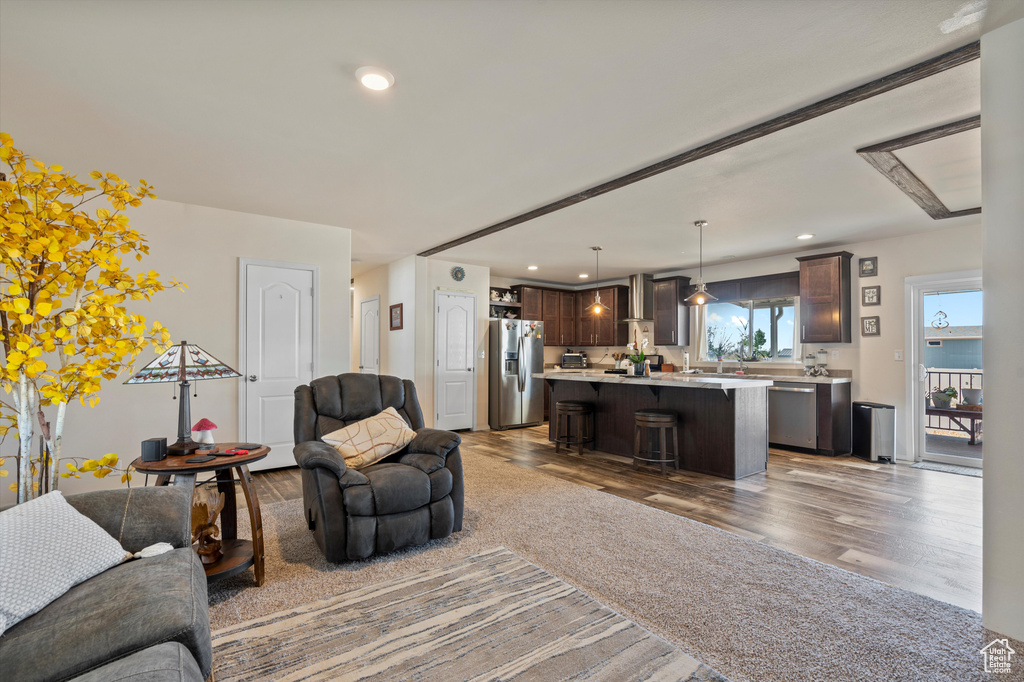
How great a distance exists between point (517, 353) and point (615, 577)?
5055 mm

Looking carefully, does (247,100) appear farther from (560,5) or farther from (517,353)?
(517,353)

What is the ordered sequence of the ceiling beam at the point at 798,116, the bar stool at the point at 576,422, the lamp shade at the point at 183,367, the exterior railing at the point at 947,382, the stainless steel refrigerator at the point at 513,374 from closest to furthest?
the ceiling beam at the point at 798,116 → the lamp shade at the point at 183,367 → the exterior railing at the point at 947,382 → the bar stool at the point at 576,422 → the stainless steel refrigerator at the point at 513,374

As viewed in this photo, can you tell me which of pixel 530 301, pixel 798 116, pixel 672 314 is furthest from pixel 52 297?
pixel 530 301

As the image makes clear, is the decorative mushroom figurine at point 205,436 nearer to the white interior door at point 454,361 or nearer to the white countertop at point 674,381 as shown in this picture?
the white countertop at point 674,381

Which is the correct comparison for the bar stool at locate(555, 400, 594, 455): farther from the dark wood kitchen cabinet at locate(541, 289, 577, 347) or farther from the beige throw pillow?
the dark wood kitchen cabinet at locate(541, 289, 577, 347)

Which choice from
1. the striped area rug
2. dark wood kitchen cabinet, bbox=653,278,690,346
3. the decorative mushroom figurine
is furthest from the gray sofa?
dark wood kitchen cabinet, bbox=653,278,690,346

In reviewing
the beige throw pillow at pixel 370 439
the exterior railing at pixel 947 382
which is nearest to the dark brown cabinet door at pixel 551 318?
the exterior railing at pixel 947 382

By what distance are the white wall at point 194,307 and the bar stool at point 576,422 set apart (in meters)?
2.65

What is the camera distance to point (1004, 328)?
1.97m

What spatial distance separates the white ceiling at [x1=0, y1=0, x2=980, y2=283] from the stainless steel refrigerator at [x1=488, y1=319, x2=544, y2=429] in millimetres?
3235

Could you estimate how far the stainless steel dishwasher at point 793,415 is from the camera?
5.65 m

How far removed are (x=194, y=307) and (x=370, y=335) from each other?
350 cm

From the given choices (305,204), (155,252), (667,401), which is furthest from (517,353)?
(155,252)

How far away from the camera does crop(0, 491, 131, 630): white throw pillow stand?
1324mm
